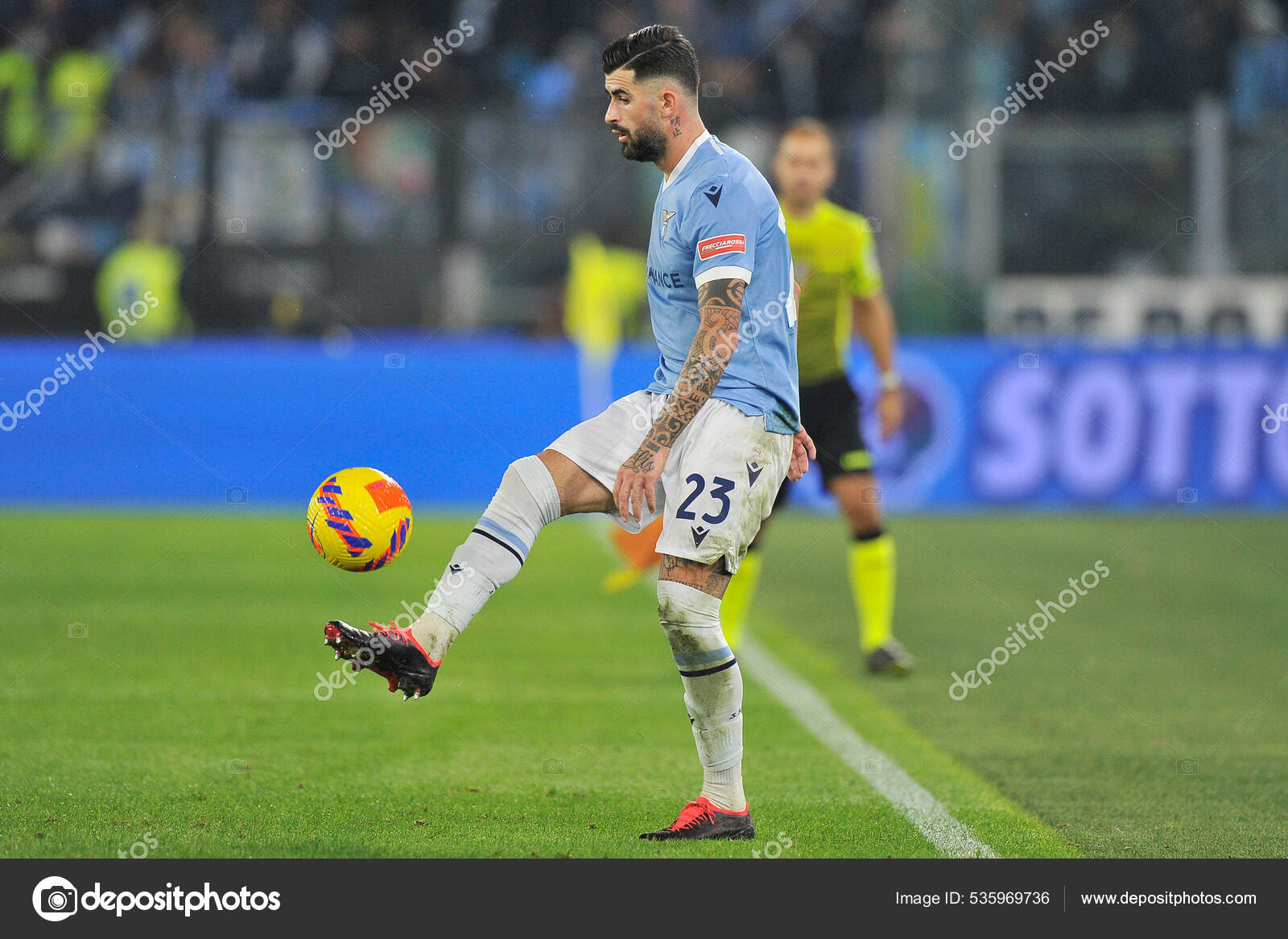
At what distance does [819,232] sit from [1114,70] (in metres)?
12.1

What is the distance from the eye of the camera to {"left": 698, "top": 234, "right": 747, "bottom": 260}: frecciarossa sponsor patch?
4.81 m

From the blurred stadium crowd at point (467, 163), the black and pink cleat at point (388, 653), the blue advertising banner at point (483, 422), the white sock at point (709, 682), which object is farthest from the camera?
the blurred stadium crowd at point (467, 163)

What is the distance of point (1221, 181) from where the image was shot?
17.6 meters

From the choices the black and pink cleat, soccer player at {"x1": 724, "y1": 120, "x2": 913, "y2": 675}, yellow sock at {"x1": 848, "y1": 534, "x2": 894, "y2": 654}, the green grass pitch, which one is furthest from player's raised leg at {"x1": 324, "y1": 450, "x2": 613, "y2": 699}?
yellow sock at {"x1": 848, "y1": 534, "x2": 894, "y2": 654}

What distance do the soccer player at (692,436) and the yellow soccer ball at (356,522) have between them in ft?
1.04

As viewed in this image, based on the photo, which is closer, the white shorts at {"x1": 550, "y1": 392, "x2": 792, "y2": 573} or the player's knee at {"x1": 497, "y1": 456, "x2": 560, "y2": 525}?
the white shorts at {"x1": 550, "y1": 392, "x2": 792, "y2": 573}

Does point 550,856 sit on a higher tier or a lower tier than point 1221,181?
lower

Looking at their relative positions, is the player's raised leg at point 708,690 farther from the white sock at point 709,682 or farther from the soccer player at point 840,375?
the soccer player at point 840,375

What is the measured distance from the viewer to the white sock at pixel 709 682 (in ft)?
16.0

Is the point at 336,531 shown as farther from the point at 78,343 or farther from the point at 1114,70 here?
the point at 1114,70

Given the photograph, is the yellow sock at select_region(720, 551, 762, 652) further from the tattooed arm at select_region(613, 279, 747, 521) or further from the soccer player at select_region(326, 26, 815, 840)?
the tattooed arm at select_region(613, 279, 747, 521)

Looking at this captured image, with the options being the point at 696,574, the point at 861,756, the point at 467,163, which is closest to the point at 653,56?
the point at 696,574

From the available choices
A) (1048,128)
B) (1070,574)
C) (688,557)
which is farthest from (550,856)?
(1048,128)

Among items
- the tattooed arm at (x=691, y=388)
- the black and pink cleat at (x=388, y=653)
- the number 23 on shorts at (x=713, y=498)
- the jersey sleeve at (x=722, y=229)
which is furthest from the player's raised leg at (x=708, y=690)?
the jersey sleeve at (x=722, y=229)
